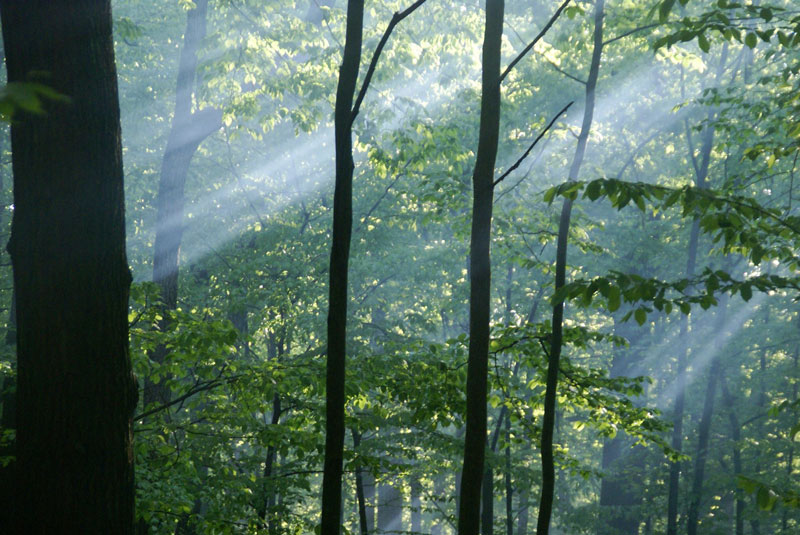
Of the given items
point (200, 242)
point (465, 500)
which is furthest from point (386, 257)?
point (465, 500)

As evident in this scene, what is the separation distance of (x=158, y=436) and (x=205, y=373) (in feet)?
2.39

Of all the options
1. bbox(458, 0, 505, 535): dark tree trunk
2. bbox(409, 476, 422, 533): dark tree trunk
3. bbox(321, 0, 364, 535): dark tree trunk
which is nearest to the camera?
bbox(321, 0, 364, 535): dark tree trunk

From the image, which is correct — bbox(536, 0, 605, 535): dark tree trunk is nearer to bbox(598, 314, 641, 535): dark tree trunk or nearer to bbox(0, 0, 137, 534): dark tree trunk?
bbox(0, 0, 137, 534): dark tree trunk

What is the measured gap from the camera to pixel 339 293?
322 centimetres

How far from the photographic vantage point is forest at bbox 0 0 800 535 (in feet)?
9.73

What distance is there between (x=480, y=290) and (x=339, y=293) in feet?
2.70

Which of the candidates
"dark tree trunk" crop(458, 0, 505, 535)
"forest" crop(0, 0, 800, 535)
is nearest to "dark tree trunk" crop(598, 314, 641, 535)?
"forest" crop(0, 0, 800, 535)

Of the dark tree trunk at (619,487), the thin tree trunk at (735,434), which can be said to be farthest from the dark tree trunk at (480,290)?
the thin tree trunk at (735,434)

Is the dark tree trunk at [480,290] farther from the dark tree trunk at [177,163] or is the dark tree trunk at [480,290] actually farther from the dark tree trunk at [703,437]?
the dark tree trunk at [703,437]

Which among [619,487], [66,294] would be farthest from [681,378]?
[66,294]

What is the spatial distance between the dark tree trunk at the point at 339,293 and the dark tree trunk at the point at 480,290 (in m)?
0.71

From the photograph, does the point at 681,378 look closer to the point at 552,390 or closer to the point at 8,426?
the point at 552,390

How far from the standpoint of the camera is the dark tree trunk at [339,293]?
3.17m

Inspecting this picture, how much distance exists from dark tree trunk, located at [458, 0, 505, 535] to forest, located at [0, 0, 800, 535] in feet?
0.06
